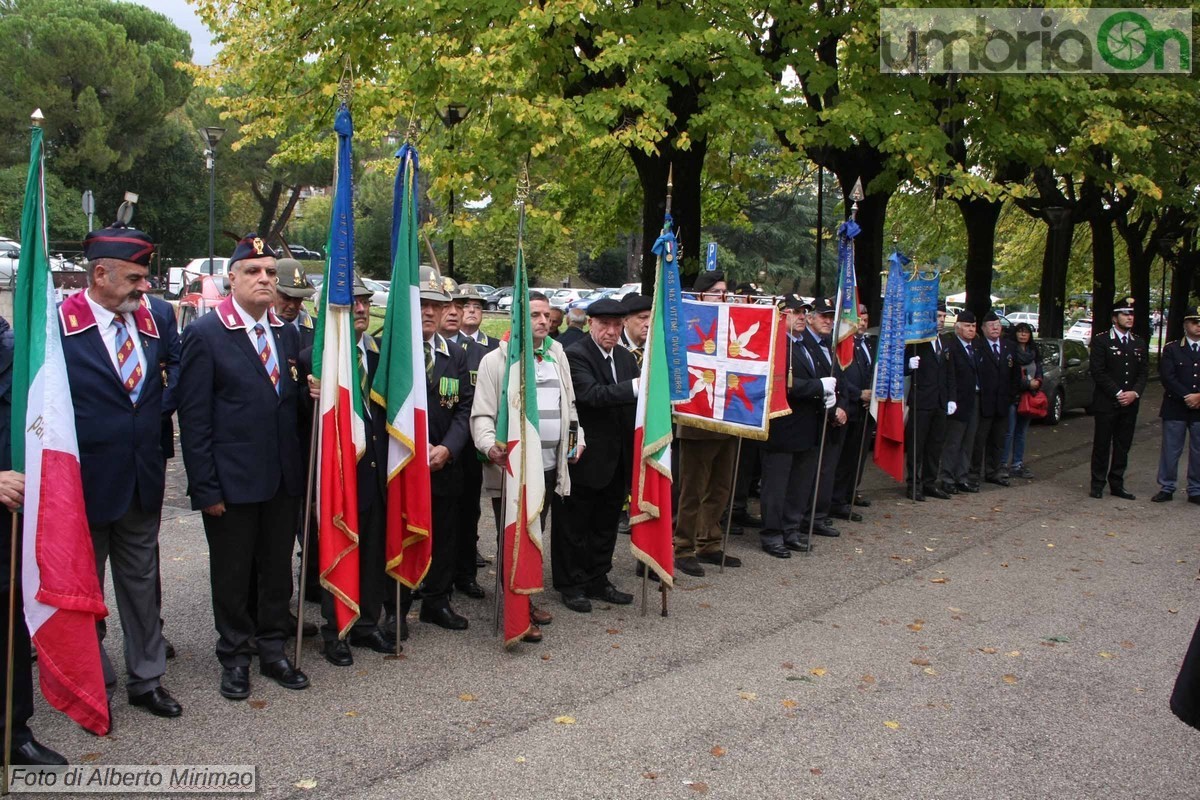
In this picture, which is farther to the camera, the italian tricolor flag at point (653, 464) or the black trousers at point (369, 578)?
the italian tricolor flag at point (653, 464)

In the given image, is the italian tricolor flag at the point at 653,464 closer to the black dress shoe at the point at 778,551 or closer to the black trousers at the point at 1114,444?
the black dress shoe at the point at 778,551

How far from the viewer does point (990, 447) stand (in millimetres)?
12773

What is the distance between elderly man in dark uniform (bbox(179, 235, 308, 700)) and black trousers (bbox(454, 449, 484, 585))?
5.03 feet

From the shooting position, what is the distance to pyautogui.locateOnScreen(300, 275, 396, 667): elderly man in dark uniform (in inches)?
232

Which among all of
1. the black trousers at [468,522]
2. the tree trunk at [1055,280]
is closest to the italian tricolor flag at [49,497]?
the black trousers at [468,522]

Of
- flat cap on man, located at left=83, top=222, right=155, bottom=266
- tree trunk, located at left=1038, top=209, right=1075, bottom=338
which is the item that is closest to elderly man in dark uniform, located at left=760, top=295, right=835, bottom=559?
flat cap on man, located at left=83, top=222, right=155, bottom=266

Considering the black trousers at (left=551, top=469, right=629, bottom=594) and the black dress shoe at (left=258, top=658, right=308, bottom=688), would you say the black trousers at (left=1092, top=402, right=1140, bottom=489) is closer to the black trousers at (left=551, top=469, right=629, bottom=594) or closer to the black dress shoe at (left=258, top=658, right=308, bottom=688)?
the black trousers at (left=551, top=469, right=629, bottom=594)

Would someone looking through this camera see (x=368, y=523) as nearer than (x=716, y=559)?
Yes

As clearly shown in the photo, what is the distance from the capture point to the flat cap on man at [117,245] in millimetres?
4891

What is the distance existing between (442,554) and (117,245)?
2.62 metres

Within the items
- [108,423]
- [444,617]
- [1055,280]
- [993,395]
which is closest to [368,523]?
[444,617]

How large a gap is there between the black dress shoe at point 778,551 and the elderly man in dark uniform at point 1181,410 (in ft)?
17.5

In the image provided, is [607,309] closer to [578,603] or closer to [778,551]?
[578,603]

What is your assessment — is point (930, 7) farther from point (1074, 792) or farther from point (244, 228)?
point (244, 228)
